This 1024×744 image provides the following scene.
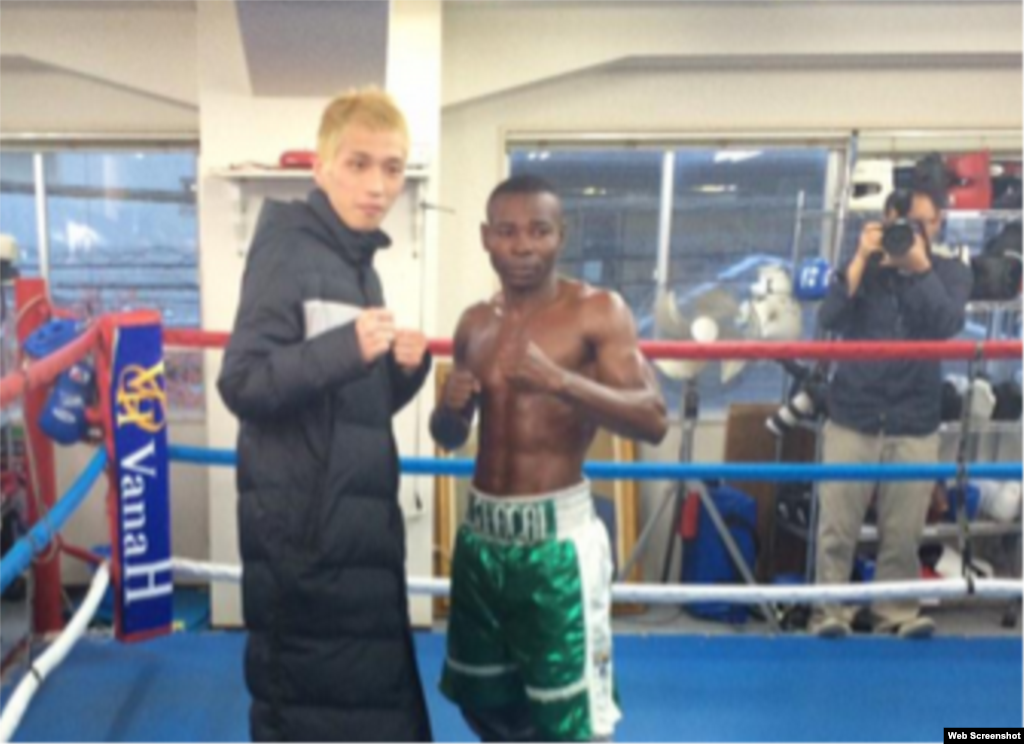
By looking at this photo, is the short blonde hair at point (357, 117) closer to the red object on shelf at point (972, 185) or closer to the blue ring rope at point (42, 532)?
the blue ring rope at point (42, 532)

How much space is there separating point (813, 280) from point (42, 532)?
8.50 feet

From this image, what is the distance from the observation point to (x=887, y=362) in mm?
2631

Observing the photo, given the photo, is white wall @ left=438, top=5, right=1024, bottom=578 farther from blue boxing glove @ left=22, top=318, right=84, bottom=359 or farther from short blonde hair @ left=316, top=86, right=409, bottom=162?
short blonde hair @ left=316, top=86, right=409, bottom=162

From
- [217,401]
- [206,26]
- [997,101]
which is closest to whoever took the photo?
[206,26]

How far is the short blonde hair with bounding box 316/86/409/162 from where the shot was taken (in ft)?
3.52

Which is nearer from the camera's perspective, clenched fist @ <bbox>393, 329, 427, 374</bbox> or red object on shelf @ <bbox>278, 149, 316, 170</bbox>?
clenched fist @ <bbox>393, 329, 427, 374</bbox>

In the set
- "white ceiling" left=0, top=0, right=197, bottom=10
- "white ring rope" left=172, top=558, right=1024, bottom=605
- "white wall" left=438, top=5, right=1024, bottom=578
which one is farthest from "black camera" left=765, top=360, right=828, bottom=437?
"white ceiling" left=0, top=0, right=197, bottom=10

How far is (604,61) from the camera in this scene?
11.0 ft

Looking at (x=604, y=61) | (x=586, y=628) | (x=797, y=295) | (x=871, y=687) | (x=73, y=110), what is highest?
(x=604, y=61)

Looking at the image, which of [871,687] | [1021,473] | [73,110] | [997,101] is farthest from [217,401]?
[997,101]

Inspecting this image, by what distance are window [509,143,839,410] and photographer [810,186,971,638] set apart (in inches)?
38.4

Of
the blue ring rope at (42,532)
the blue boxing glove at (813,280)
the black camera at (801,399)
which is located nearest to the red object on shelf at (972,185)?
the blue boxing glove at (813,280)

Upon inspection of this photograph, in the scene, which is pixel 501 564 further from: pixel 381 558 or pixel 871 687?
pixel 871 687

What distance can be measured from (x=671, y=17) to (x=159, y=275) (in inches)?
97.3
